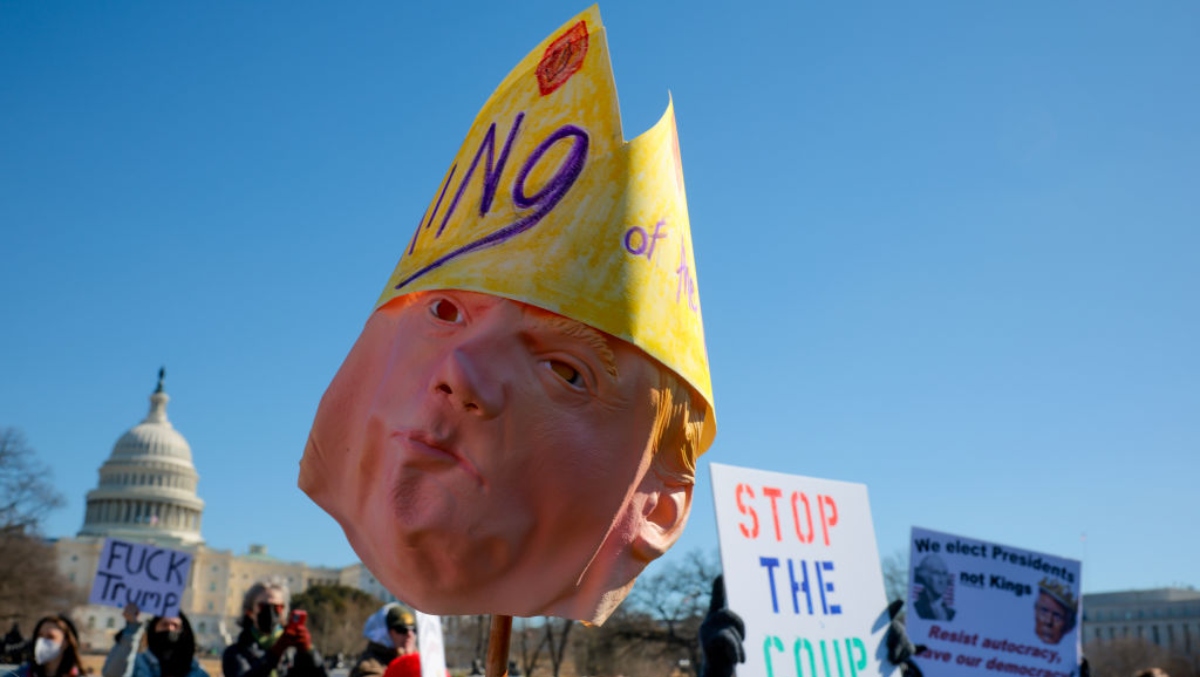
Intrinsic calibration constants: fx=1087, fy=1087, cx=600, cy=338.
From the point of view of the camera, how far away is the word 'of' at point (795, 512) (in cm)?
408

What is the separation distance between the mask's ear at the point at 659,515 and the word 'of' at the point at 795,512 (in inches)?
53.2

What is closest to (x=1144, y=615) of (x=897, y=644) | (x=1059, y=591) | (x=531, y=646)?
(x=531, y=646)

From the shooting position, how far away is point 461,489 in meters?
2.33

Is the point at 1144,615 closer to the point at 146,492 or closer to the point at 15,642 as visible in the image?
the point at 146,492

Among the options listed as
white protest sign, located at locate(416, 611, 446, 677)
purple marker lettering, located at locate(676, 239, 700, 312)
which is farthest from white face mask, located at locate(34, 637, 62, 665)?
purple marker lettering, located at locate(676, 239, 700, 312)

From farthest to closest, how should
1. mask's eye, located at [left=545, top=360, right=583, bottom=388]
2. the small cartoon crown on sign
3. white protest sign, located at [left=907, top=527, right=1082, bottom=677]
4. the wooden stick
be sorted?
the small cartoon crown on sign
white protest sign, located at [left=907, top=527, right=1082, bottom=677]
the wooden stick
mask's eye, located at [left=545, top=360, right=583, bottom=388]

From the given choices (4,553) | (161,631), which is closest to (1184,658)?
(4,553)

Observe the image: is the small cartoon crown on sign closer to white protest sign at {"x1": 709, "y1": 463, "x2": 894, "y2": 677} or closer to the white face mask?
white protest sign at {"x1": 709, "y1": 463, "x2": 894, "y2": 677}

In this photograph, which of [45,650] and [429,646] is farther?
[45,650]

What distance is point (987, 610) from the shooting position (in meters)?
6.75

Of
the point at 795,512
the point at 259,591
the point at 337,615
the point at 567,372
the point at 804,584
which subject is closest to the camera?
the point at 567,372

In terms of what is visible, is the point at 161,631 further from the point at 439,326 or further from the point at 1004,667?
the point at 1004,667

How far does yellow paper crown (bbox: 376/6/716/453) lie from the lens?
96.5 inches

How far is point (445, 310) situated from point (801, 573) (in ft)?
7.31
